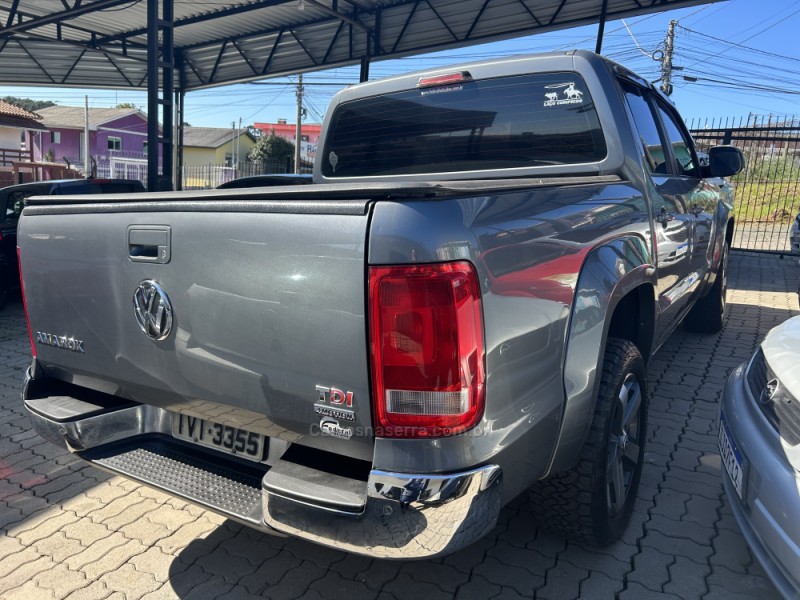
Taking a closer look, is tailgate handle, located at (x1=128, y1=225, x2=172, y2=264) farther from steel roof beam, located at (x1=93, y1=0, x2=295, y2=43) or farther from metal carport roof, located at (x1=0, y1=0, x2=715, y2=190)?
steel roof beam, located at (x1=93, y1=0, x2=295, y2=43)

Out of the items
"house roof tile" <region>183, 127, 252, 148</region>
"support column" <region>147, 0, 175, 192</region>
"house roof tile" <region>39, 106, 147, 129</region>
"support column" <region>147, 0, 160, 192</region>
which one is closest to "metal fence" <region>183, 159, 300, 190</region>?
"support column" <region>147, 0, 175, 192</region>

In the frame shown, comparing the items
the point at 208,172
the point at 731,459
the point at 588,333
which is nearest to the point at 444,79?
the point at 588,333

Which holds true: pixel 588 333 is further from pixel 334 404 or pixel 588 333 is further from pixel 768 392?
pixel 334 404

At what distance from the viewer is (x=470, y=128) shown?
3379 mm

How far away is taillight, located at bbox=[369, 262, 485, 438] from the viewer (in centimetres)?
164

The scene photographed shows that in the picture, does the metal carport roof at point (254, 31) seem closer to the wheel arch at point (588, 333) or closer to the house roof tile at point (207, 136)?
the wheel arch at point (588, 333)

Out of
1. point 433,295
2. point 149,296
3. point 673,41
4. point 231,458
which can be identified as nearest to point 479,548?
point 231,458

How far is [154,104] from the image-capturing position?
9.48 meters

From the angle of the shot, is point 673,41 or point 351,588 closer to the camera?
point 351,588

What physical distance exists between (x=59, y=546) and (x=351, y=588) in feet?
4.54

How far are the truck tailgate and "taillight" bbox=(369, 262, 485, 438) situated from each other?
0.05 metres

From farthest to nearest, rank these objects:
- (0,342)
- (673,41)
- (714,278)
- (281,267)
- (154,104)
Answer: (673,41) < (154,104) < (0,342) < (714,278) < (281,267)

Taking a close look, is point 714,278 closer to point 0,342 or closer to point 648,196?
point 648,196

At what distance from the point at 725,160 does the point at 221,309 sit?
12.5ft
